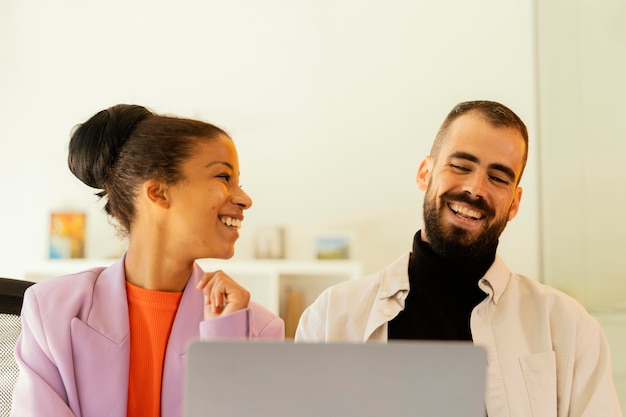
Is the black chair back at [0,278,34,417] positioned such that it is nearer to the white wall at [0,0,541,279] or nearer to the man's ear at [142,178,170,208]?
the man's ear at [142,178,170,208]

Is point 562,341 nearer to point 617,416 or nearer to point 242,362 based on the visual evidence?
point 617,416

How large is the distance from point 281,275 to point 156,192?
7.87ft

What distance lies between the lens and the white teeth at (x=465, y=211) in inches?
68.8

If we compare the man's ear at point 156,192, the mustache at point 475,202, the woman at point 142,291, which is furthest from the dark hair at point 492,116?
the man's ear at point 156,192

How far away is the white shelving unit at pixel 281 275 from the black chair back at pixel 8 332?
92.9 inches

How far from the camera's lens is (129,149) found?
1.85 metres

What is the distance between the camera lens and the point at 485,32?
13.7 feet

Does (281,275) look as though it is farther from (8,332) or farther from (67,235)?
(8,332)

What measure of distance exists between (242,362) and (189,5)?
3843mm

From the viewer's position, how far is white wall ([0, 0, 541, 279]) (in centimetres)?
419

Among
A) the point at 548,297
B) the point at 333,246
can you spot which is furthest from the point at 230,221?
the point at 333,246

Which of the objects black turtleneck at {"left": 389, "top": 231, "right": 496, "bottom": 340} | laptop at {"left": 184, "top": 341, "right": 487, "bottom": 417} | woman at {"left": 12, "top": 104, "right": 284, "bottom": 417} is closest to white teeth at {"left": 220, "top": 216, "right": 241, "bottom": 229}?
woman at {"left": 12, "top": 104, "right": 284, "bottom": 417}

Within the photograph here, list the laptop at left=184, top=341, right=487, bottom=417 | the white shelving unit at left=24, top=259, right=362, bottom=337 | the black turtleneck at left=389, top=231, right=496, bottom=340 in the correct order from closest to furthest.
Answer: the laptop at left=184, top=341, right=487, bottom=417 < the black turtleneck at left=389, top=231, right=496, bottom=340 < the white shelving unit at left=24, top=259, right=362, bottom=337

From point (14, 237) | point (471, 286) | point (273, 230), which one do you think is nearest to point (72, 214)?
point (14, 237)
